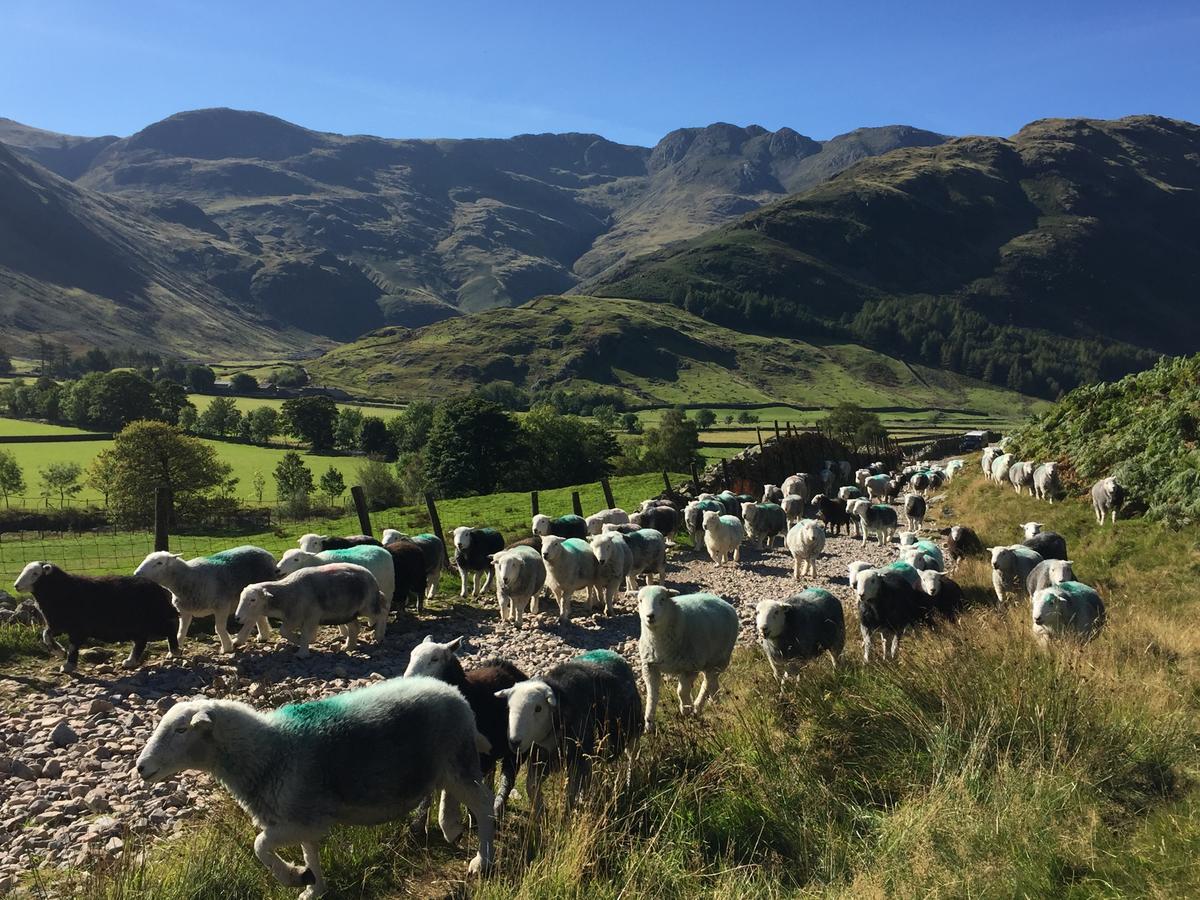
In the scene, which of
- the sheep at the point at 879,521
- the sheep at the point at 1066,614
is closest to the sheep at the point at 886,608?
the sheep at the point at 1066,614

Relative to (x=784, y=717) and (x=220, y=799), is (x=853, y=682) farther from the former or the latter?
(x=220, y=799)

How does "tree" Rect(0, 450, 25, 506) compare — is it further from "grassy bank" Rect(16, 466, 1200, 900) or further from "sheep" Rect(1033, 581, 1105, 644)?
"sheep" Rect(1033, 581, 1105, 644)

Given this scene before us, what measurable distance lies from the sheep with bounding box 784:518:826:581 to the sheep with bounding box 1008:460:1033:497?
12.5 m

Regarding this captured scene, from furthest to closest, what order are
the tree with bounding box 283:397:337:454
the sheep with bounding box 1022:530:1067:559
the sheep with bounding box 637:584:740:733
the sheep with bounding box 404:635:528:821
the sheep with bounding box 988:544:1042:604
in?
the tree with bounding box 283:397:337:454, the sheep with bounding box 1022:530:1067:559, the sheep with bounding box 988:544:1042:604, the sheep with bounding box 637:584:740:733, the sheep with bounding box 404:635:528:821

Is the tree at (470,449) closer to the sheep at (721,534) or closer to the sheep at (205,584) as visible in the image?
the sheep at (721,534)

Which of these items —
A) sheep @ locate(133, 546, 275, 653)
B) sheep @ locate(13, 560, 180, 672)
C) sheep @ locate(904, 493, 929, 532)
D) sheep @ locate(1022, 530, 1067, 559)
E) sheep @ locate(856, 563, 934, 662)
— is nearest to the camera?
sheep @ locate(13, 560, 180, 672)

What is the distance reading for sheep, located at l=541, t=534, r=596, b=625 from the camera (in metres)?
15.5

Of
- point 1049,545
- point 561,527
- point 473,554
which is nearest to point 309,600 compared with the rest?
point 473,554

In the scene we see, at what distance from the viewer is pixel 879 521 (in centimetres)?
2731

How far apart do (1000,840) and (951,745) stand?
116 centimetres

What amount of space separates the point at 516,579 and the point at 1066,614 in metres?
9.48

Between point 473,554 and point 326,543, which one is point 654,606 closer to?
point 473,554

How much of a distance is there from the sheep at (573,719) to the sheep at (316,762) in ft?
2.24

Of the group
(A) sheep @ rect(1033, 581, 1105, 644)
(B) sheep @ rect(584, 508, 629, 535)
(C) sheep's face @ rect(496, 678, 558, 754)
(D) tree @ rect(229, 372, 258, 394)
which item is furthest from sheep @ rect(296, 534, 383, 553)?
(D) tree @ rect(229, 372, 258, 394)
